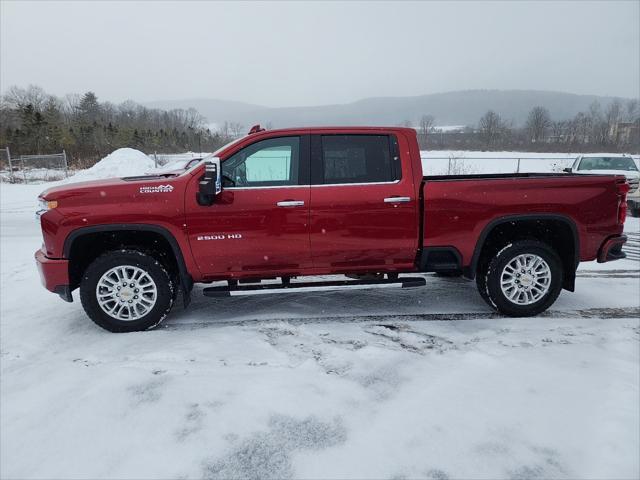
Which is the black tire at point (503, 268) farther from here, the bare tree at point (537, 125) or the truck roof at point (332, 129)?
the bare tree at point (537, 125)

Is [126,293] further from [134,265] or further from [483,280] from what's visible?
[483,280]

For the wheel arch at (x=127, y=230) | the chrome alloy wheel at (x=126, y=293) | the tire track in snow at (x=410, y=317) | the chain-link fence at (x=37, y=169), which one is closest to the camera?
Answer: the wheel arch at (x=127, y=230)

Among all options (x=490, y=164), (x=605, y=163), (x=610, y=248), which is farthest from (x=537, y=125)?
(x=610, y=248)

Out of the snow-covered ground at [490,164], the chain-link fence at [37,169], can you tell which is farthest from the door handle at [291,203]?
the chain-link fence at [37,169]

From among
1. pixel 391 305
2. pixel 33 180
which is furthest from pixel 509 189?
pixel 33 180

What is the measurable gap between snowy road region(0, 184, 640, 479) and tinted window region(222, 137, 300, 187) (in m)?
1.42

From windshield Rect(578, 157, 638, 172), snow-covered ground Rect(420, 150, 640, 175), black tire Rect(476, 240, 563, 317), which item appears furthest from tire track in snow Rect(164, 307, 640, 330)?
snow-covered ground Rect(420, 150, 640, 175)

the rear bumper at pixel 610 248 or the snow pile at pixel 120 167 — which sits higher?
the snow pile at pixel 120 167

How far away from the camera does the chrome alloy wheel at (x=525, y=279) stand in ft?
13.7

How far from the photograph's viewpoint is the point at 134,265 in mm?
3889

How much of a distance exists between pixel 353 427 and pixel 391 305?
2258 millimetres

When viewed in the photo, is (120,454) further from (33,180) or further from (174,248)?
(33,180)

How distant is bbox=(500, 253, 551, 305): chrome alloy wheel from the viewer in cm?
419

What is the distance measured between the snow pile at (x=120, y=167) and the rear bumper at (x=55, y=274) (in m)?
17.8
